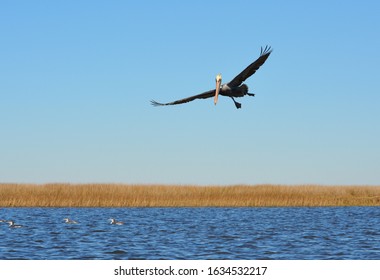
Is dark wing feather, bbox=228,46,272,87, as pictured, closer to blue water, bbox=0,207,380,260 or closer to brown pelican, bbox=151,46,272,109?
brown pelican, bbox=151,46,272,109

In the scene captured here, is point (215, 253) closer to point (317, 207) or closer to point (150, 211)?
point (150, 211)

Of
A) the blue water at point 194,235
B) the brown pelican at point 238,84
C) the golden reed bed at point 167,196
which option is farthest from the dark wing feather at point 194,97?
the golden reed bed at point 167,196

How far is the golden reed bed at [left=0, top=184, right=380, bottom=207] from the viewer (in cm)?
3834

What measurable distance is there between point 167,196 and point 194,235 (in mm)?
15736

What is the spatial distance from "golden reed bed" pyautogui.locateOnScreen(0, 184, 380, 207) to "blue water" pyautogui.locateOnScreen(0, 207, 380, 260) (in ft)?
9.03

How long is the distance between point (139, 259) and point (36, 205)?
68.4 feet

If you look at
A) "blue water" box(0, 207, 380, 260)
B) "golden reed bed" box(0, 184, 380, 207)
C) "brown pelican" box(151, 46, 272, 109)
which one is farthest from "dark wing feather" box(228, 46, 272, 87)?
"golden reed bed" box(0, 184, 380, 207)

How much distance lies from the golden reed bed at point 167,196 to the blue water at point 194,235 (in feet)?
9.03

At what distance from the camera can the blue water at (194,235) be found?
1900 centimetres

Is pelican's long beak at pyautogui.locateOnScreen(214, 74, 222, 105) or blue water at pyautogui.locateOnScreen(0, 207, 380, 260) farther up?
pelican's long beak at pyautogui.locateOnScreen(214, 74, 222, 105)

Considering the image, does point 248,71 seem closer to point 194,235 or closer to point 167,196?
point 194,235

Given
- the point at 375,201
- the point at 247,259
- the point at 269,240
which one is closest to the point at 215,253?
the point at 247,259

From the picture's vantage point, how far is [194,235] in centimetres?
2345

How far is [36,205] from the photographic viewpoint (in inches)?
1483
